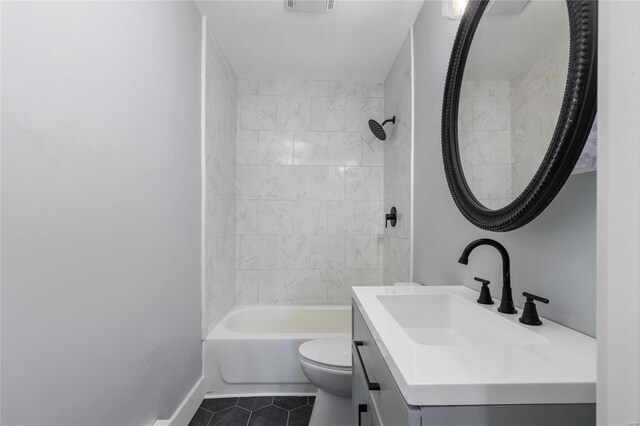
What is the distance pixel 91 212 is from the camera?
1014 millimetres

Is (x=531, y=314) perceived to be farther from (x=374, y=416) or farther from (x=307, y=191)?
(x=307, y=191)

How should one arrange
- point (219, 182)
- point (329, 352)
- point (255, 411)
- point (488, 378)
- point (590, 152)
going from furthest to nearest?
point (219, 182), point (255, 411), point (329, 352), point (590, 152), point (488, 378)

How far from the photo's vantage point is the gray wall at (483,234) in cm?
77

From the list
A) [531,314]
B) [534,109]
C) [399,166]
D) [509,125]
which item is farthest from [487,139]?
[399,166]

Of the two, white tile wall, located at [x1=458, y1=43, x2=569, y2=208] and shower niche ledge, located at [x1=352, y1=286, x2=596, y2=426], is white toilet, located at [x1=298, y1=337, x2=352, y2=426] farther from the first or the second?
white tile wall, located at [x1=458, y1=43, x2=569, y2=208]

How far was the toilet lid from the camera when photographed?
5.31 ft

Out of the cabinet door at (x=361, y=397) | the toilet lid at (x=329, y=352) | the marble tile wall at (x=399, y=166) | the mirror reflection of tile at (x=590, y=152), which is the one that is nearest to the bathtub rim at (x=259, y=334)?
the toilet lid at (x=329, y=352)

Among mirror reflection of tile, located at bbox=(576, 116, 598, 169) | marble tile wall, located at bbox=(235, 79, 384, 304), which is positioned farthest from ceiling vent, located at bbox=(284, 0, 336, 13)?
mirror reflection of tile, located at bbox=(576, 116, 598, 169)

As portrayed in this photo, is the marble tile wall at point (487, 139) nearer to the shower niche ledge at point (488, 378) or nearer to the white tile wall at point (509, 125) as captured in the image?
the white tile wall at point (509, 125)

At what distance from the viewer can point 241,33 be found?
2.15 m

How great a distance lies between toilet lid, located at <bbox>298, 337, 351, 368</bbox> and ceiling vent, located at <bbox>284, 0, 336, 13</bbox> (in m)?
1.93

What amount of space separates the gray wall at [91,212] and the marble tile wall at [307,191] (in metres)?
1.14

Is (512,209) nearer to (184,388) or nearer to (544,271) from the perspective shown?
(544,271)

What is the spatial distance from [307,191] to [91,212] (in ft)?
6.32
